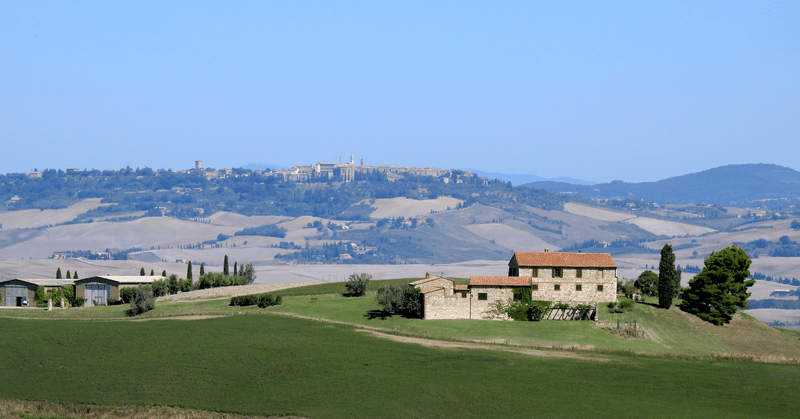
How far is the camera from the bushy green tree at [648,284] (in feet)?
324

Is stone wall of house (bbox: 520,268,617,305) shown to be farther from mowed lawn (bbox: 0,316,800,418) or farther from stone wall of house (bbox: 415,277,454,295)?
mowed lawn (bbox: 0,316,800,418)

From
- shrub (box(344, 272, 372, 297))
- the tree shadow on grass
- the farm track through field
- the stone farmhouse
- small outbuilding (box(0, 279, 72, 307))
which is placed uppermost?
the stone farmhouse

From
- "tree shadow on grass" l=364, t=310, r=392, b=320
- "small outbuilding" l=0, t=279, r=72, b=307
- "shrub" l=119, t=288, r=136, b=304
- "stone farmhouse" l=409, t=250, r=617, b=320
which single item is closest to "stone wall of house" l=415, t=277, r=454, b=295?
"stone farmhouse" l=409, t=250, r=617, b=320

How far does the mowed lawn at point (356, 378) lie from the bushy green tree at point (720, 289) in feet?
53.0

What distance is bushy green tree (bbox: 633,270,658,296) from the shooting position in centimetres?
9875

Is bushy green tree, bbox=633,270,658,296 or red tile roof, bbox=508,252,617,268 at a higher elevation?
red tile roof, bbox=508,252,617,268

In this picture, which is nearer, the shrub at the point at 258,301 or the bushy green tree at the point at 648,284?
the shrub at the point at 258,301

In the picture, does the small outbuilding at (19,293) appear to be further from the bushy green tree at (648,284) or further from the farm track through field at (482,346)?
the bushy green tree at (648,284)

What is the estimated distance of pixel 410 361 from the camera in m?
62.9

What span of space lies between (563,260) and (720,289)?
15.7 meters

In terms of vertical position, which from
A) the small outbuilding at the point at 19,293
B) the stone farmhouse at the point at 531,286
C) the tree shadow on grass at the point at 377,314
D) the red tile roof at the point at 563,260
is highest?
the red tile roof at the point at 563,260

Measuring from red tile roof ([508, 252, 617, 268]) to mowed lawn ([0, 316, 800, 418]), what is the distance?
64.6ft

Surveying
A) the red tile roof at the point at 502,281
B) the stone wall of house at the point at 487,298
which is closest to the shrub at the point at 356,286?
the red tile roof at the point at 502,281

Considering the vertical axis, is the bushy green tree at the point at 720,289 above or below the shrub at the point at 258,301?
above
